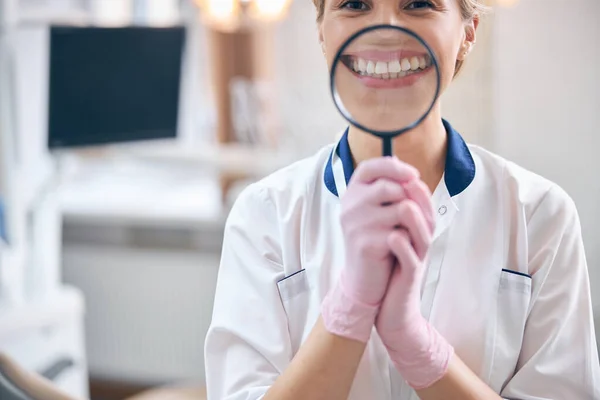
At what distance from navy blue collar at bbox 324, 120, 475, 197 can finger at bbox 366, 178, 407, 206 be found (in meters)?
0.24

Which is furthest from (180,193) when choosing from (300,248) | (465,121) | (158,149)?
(300,248)

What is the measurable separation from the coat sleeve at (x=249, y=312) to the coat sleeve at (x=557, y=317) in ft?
1.17

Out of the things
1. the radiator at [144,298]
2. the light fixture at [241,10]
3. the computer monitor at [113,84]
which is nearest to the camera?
the computer monitor at [113,84]

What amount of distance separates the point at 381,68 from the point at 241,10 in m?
2.18

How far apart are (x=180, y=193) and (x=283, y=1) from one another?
117 cm

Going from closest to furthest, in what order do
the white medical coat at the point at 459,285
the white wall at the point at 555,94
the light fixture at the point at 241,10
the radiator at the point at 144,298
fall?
the white medical coat at the point at 459,285 < the white wall at the point at 555,94 < the light fixture at the point at 241,10 < the radiator at the point at 144,298

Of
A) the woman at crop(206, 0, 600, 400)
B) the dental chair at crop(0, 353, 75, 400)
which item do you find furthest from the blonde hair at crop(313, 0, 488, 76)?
the dental chair at crop(0, 353, 75, 400)

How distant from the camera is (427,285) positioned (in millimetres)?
1126

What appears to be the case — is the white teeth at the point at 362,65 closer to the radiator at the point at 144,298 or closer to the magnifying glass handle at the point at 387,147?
the magnifying glass handle at the point at 387,147

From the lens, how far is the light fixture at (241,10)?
2.91m

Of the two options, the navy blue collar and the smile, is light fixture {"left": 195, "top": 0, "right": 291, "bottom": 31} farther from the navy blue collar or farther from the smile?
the smile

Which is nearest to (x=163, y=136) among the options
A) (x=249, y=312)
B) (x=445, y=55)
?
(x=249, y=312)

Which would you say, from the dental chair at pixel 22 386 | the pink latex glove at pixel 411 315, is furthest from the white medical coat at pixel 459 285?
the dental chair at pixel 22 386

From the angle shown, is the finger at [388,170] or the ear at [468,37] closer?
the finger at [388,170]
